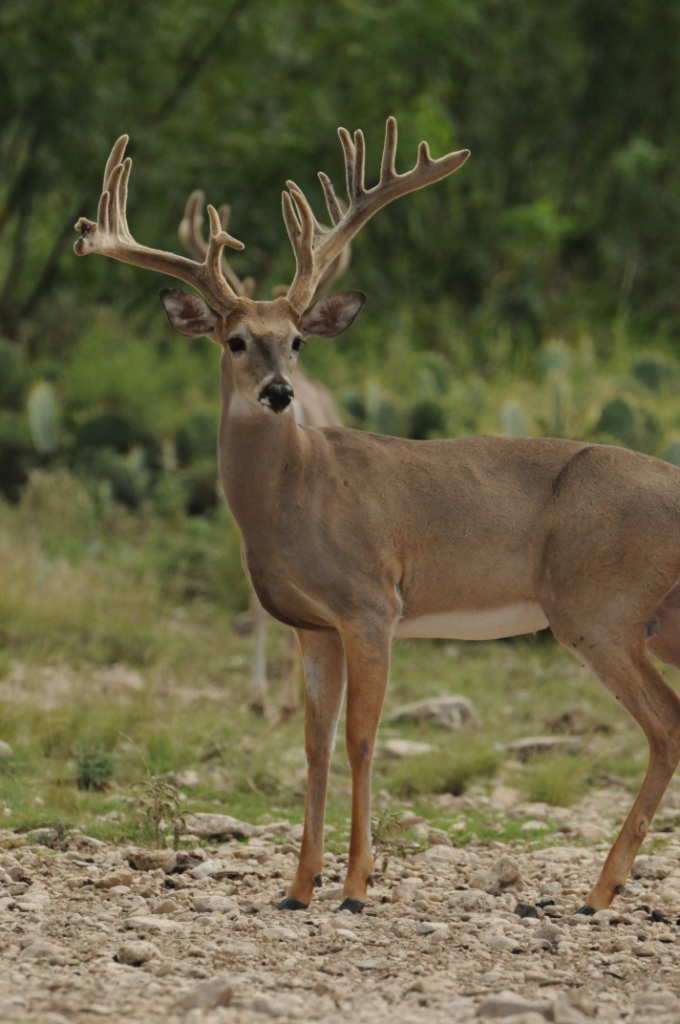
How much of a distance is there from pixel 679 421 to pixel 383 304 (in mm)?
6349

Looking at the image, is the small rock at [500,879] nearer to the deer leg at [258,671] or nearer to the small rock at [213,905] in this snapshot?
the small rock at [213,905]

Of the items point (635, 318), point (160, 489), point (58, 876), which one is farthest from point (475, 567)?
point (635, 318)

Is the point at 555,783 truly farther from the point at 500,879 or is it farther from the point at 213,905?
the point at 213,905

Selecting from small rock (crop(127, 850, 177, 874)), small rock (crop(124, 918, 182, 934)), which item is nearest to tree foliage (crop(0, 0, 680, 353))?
small rock (crop(127, 850, 177, 874))

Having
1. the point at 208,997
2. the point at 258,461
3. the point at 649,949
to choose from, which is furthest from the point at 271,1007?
the point at 258,461

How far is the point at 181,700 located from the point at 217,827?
266cm

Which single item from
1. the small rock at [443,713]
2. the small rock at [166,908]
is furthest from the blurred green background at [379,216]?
the small rock at [166,908]

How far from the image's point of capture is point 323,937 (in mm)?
5035

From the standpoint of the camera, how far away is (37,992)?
4.24 m

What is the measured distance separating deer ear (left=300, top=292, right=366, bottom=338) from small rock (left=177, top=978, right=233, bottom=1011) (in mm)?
2664

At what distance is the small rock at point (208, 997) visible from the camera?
4.11m

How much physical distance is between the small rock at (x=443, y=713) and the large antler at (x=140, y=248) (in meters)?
3.85

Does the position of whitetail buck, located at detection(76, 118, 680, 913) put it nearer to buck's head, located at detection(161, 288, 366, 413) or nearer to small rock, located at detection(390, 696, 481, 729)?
buck's head, located at detection(161, 288, 366, 413)

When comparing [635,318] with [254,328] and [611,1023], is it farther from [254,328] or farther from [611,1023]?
[611,1023]
